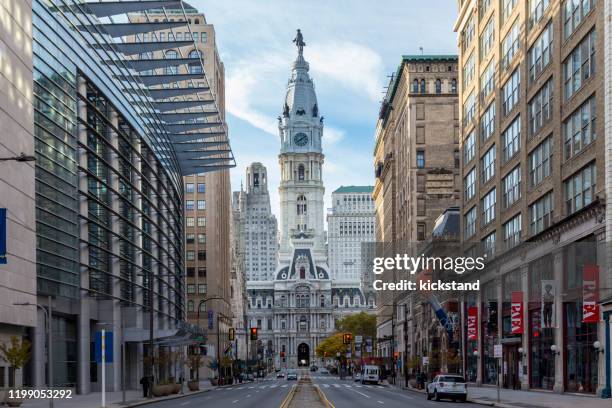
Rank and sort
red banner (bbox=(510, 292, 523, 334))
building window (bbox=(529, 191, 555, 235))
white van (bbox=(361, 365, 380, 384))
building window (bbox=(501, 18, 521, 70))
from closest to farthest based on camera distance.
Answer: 1. building window (bbox=(529, 191, 555, 235))
2. red banner (bbox=(510, 292, 523, 334))
3. building window (bbox=(501, 18, 521, 70))
4. white van (bbox=(361, 365, 380, 384))

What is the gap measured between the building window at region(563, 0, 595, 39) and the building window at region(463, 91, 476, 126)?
96.6 feet

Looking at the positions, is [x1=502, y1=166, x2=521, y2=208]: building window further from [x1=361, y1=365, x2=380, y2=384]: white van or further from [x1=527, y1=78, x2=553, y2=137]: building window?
[x1=361, y1=365, x2=380, y2=384]: white van

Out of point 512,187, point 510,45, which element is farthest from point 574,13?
point 512,187

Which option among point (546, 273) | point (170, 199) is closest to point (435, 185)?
point (170, 199)

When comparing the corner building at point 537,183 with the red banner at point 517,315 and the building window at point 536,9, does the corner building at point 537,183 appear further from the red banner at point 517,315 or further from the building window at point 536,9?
the red banner at point 517,315

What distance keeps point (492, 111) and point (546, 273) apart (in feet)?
63.9

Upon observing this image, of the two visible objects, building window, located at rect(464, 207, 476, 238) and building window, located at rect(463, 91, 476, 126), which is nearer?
building window, located at rect(464, 207, 476, 238)

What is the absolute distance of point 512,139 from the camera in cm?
6838

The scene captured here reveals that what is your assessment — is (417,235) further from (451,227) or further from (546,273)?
(546,273)

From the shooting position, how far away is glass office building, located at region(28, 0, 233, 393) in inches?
2384

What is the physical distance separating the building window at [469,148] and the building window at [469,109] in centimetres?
149

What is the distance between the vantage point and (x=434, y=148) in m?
119

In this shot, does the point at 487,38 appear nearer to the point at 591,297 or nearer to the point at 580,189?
the point at 580,189

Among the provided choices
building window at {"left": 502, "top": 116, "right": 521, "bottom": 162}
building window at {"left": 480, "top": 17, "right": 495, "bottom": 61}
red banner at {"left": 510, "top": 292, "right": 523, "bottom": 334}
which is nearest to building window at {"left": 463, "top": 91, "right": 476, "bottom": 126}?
building window at {"left": 480, "top": 17, "right": 495, "bottom": 61}
